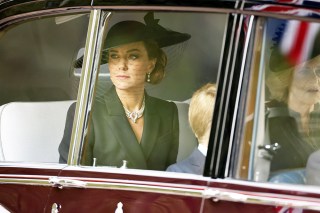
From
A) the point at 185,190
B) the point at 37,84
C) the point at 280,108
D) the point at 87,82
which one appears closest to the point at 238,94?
the point at 280,108

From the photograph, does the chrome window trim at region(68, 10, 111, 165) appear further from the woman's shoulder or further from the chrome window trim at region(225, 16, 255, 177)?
the chrome window trim at region(225, 16, 255, 177)

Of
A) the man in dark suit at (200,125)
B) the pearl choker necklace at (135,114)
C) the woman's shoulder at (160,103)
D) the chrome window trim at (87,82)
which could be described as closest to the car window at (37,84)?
the chrome window trim at (87,82)

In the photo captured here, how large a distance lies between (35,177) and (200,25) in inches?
41.9

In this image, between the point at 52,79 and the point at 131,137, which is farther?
the point at 52,79

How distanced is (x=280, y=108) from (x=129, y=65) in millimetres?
776

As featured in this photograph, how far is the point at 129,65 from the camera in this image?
4.71 m

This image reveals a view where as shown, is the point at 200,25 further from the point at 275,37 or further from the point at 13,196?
the point at 13,196

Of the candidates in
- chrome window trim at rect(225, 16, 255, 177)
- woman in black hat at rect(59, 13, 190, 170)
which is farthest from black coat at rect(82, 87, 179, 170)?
chrome window trim at rect(225, 16, 255, 177)

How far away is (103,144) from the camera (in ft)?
15.5

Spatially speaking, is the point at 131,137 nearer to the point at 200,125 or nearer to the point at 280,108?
the point at 200,125

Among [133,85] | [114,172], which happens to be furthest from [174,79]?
[114,172]

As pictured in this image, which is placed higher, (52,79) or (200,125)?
(52,79)

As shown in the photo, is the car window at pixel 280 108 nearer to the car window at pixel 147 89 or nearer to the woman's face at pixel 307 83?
the woman's face at pixel 307 83

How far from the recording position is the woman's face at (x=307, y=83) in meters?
4.36
